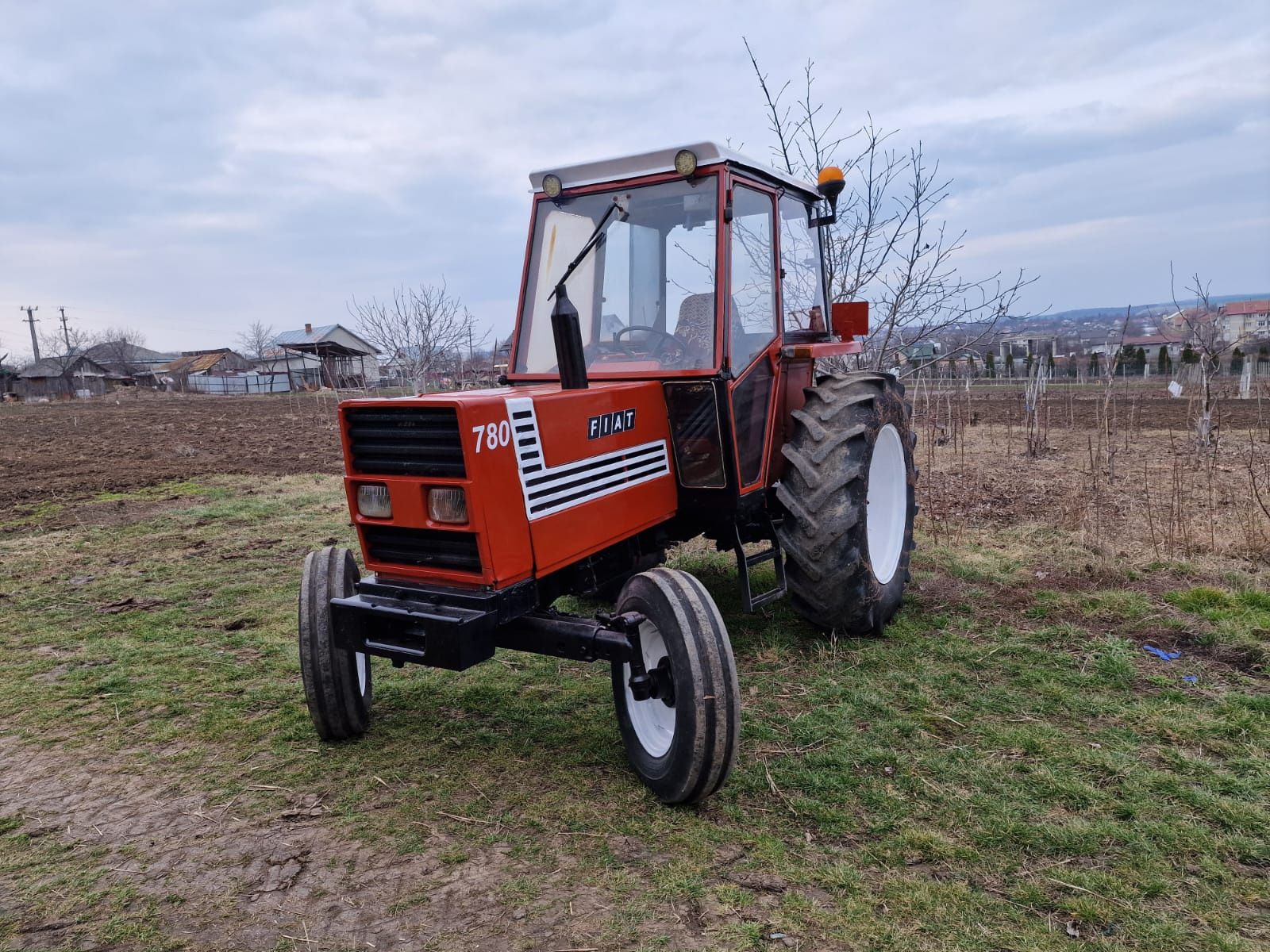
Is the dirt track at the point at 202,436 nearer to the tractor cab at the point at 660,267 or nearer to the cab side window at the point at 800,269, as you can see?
the cab side window at the point at 800,269

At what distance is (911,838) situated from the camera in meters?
3.08

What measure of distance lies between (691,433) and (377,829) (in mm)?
2246

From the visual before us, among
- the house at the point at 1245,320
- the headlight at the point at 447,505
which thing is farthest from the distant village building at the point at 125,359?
the headlight at the point at 447,505

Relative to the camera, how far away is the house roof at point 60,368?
6300 cm

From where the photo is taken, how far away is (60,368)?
2594 inches

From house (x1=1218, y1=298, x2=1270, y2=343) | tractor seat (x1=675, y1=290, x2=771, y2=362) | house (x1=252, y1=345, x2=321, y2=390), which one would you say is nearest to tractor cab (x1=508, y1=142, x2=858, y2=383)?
tractor seat (x1=675, y1=290, x2=771, y2=362)

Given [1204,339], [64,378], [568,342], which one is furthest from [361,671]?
[64,378]

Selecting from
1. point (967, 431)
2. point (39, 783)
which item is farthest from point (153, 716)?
point (967, 431)

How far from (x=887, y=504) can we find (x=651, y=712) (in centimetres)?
275

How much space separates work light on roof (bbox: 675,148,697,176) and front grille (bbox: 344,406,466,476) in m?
1.75

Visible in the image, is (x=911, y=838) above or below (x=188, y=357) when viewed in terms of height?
below

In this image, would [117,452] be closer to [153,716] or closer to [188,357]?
[153,716]

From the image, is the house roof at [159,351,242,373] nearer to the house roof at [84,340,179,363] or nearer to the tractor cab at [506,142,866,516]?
the house roof at [84,340,179,363]

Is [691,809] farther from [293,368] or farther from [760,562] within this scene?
[293,368]
